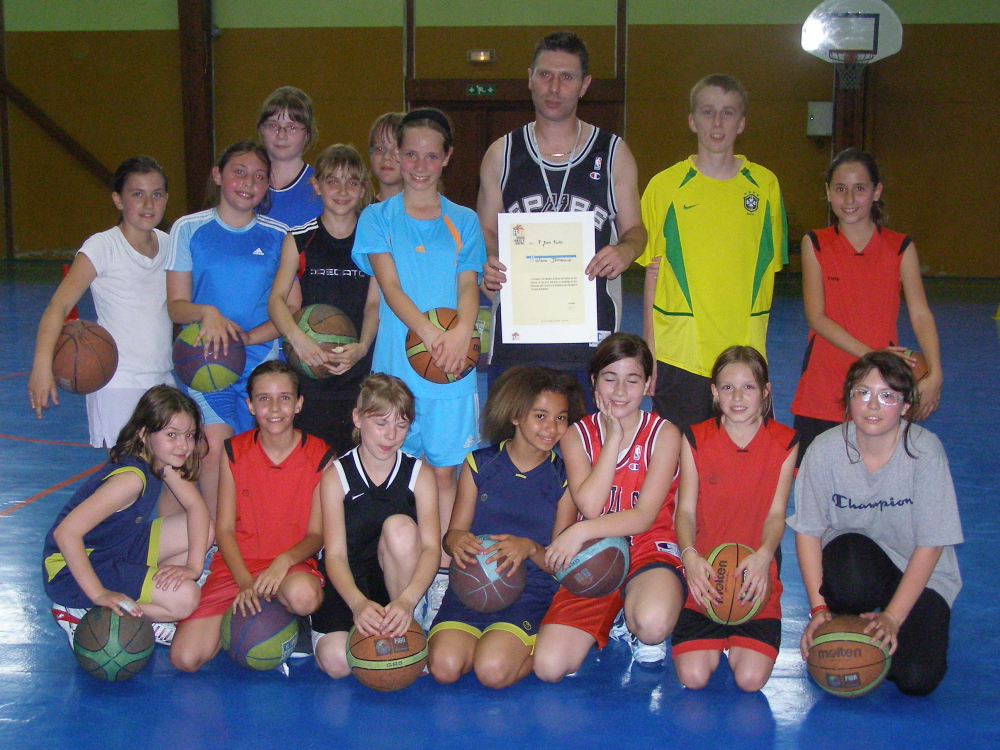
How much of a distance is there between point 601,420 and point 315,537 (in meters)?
1.14

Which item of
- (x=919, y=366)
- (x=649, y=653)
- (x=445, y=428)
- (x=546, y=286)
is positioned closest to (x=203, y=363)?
(x=445, y=428)

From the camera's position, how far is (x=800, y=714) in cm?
280

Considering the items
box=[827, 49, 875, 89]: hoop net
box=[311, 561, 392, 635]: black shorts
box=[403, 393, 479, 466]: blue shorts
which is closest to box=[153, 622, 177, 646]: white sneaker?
box=[311, 561, 392, 635]: black shorts

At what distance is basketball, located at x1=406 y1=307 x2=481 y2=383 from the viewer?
141 inches

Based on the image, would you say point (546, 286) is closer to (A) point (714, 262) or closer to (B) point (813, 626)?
(A) point (714, 262)

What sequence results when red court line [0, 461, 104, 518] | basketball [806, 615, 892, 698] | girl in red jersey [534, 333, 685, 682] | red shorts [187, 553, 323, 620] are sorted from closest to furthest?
1. basketball [806, 615, 892, 698]
2. girl in red jersey [534, 333, 685, 682]
3. red shorts [187, 553, 323, 620]
4. red court line [0, 461, 104, 518]

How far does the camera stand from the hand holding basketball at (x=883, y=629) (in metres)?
2.89

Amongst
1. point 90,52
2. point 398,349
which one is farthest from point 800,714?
point 90,52

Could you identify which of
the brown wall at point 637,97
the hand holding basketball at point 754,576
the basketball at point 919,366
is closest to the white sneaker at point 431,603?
the hand holding basketball at point 754,576

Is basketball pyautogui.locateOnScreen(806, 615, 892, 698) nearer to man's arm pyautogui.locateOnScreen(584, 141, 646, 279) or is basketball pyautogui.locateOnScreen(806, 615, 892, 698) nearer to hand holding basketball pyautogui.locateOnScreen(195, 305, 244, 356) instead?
man's arm pyautogui.locateOnScreen(584, 141, 646, 279)

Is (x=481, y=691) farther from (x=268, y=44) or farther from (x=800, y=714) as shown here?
(x=268, y=44)

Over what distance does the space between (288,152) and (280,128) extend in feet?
0.37

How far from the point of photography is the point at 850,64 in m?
14.3

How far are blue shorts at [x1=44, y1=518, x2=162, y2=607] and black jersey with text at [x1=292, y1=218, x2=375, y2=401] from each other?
0.94 metres
